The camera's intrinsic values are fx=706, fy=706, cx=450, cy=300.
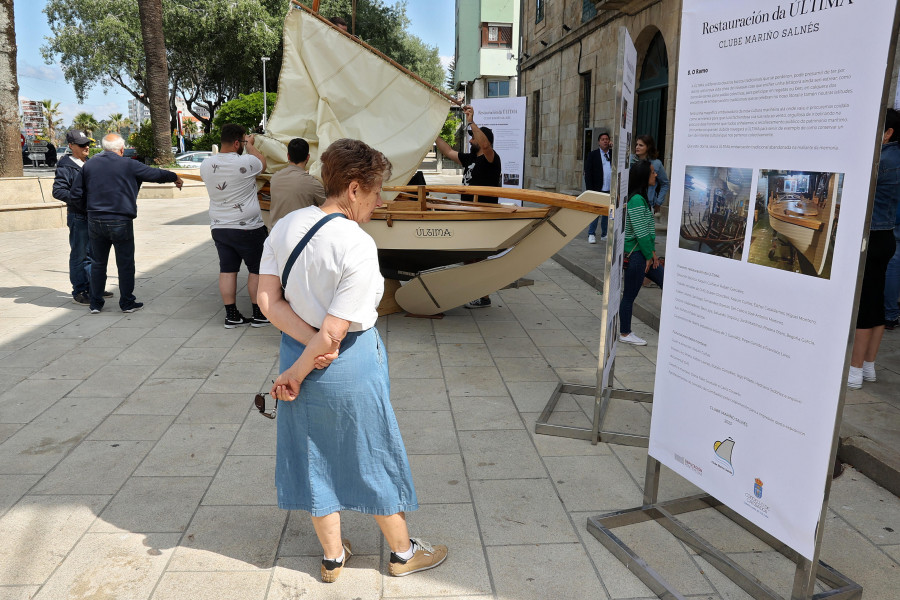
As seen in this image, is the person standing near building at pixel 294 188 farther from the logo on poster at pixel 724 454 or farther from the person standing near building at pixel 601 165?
the person standing near building at pixel 601 165

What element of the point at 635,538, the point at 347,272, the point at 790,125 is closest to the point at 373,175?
the point at 347,272

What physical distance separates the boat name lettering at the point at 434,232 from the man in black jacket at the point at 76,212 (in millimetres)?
3696

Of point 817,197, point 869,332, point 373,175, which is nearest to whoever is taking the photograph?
point 817,197

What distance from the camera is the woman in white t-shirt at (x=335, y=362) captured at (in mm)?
2338

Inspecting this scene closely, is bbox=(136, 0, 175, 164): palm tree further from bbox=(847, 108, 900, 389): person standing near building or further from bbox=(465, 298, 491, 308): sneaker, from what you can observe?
bbox=(847, 108, 900, 389): person standing near building

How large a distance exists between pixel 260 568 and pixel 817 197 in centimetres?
251

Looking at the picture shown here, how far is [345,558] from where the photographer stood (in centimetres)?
295

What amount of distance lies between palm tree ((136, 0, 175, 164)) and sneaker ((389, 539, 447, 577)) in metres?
19.5

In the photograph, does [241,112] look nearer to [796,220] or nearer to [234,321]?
[234,321]

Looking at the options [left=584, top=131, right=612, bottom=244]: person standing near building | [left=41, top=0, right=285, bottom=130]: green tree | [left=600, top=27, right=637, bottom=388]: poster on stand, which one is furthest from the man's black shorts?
[left=41, top=0, right=285, bottom=130]: green tree

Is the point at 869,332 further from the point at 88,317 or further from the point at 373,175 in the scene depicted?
the point at 88,317

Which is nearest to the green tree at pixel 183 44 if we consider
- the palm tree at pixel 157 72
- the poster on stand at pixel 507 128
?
the palm tree at pixel 157 72

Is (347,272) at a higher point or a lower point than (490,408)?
higher

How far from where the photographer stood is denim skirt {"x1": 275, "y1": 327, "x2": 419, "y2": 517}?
249 centimetres
